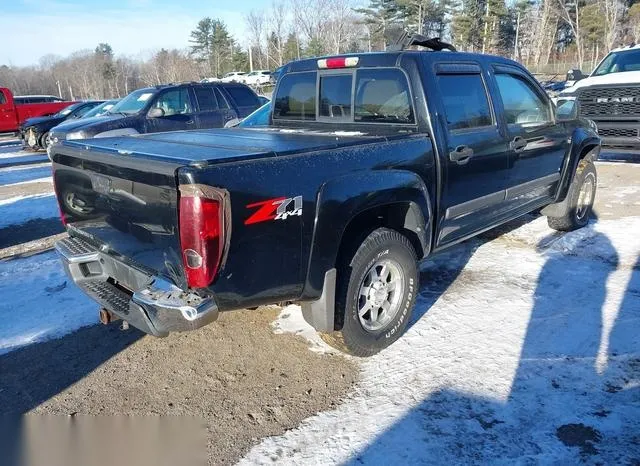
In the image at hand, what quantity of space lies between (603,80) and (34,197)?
10.8m

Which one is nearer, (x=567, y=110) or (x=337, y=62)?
(x=337, y=62)

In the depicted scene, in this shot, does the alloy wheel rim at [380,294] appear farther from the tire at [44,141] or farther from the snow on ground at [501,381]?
the tire at [44,141]

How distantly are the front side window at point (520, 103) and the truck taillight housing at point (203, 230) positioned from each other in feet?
10.0

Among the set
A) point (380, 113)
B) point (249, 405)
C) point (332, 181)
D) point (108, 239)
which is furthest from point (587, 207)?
point (108, 239)

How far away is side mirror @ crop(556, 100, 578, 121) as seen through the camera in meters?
5.40

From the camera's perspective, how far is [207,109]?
1094cm

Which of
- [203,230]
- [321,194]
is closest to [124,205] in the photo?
[203,230]

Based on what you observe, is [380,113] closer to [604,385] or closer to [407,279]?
[407,279]

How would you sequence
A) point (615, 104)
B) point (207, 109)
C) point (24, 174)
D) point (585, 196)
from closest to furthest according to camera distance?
point (585, 196)
point (615, 104)
point (207, 109)
point (24, 174)

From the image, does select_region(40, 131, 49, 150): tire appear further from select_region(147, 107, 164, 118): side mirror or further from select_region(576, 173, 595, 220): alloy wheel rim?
select_region(576, 173, 595, 220): alloy wheel rim

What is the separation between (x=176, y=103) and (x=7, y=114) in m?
13.8

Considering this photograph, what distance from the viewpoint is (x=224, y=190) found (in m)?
2.51

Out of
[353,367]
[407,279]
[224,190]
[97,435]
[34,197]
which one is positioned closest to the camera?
[224,190]

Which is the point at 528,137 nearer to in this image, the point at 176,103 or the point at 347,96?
the point at 347,96
